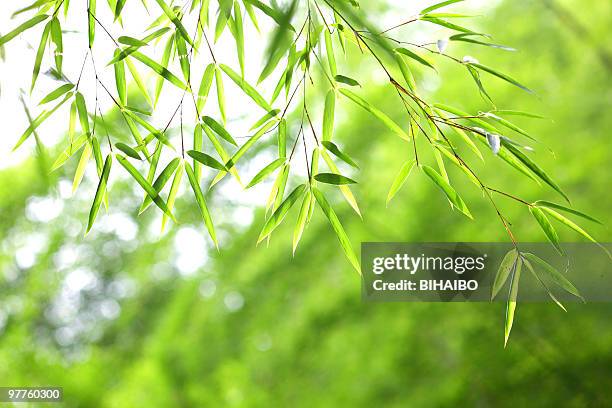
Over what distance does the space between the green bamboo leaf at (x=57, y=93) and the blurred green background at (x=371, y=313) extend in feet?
8.63

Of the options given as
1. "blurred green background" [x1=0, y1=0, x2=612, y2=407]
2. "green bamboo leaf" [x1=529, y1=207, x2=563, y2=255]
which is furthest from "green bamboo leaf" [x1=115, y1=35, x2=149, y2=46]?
"blurred green background" [x1=0, y1=0, x2=612, y2=407]

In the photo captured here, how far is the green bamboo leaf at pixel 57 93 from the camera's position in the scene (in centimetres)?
76

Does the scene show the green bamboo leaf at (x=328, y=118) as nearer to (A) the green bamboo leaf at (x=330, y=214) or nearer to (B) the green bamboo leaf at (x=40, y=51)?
(A) the green bamboo leaf at (x=330, y=214)

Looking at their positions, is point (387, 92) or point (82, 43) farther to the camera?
point (387, 92)

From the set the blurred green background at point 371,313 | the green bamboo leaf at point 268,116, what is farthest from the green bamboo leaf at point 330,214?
the blurred green background at point 371,313

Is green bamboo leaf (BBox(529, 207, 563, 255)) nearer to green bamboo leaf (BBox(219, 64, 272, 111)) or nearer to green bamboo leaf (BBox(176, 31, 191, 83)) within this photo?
green bamboo leaf (BBox(219, 64, 272, 111))

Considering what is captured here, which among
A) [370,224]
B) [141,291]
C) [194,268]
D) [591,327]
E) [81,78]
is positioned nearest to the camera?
[81,78]

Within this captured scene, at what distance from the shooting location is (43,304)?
4211mm

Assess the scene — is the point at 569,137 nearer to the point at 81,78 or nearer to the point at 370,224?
the point at 370,224

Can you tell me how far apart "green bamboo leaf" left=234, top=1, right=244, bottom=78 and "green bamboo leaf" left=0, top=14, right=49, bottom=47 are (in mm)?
221

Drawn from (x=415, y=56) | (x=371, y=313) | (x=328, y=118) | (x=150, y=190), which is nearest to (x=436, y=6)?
(x=415, y=56)

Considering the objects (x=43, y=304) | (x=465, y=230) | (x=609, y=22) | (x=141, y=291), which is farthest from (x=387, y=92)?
(x=43, y=304)

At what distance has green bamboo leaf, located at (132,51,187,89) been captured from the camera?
0.78m

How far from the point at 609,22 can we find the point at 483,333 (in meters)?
1.90
